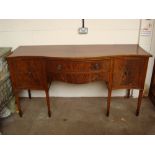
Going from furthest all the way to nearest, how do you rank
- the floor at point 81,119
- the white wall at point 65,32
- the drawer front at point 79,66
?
the white wall at point 65,32, the floor at point 81,119, the drawer front at point 79,66

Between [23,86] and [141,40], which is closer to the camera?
[23,86]

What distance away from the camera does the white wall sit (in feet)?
6.64

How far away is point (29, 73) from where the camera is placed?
5.77ft

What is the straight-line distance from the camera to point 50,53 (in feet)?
5.77

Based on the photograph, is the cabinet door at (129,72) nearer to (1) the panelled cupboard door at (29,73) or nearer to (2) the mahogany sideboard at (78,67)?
(2) the mahogany sideboard at (78,67)

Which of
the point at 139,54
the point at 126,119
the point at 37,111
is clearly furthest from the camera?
the point at 37,111

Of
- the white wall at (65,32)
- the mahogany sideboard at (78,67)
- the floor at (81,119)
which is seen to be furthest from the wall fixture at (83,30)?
the floor at (81,119)

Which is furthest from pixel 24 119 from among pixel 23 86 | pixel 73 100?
pixel 73 100

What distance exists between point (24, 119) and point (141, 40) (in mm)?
1698

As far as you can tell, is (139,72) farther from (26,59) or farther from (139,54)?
(26,59)

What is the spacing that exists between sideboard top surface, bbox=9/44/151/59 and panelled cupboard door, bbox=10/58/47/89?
7 centimetres

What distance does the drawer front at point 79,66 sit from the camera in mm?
1653

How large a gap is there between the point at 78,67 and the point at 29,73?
0.51 m

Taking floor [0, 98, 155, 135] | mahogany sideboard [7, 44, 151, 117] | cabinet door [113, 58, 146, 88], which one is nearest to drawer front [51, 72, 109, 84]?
mahogany sideboard [7, 44, 151, 117]
